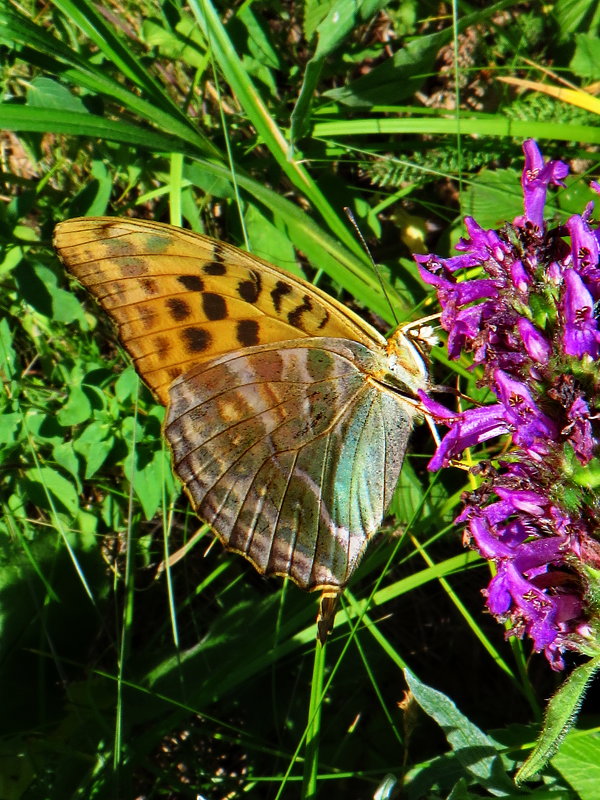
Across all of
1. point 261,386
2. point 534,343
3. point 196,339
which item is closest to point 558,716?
point 534,343

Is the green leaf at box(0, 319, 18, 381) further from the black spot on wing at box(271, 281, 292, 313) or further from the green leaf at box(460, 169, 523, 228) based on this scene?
the green leaf at box(460, 169, 523, 228)

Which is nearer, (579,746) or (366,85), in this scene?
(579,746)

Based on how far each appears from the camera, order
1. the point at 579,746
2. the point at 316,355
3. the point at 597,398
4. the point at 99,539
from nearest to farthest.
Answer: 1. the point at 597,398
2. the point at 579,746
3. the point at 316,355
4. the point at 99,539

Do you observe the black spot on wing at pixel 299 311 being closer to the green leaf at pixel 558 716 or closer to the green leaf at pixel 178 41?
the green leaf at pixel 558 716

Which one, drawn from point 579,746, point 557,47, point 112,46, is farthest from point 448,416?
point 557,47

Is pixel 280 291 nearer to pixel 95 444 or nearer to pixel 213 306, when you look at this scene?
pixel 213 306

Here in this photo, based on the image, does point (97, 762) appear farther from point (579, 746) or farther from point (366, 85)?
point (366, 85)

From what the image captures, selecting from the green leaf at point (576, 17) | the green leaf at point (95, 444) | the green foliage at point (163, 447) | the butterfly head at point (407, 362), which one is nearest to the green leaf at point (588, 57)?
the green foliage at point (163, 447)

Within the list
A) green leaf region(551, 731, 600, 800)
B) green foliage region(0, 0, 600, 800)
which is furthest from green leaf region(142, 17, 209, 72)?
green leaf region(551, 731, 600, 800)

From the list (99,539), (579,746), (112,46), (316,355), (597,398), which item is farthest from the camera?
(99,539)
